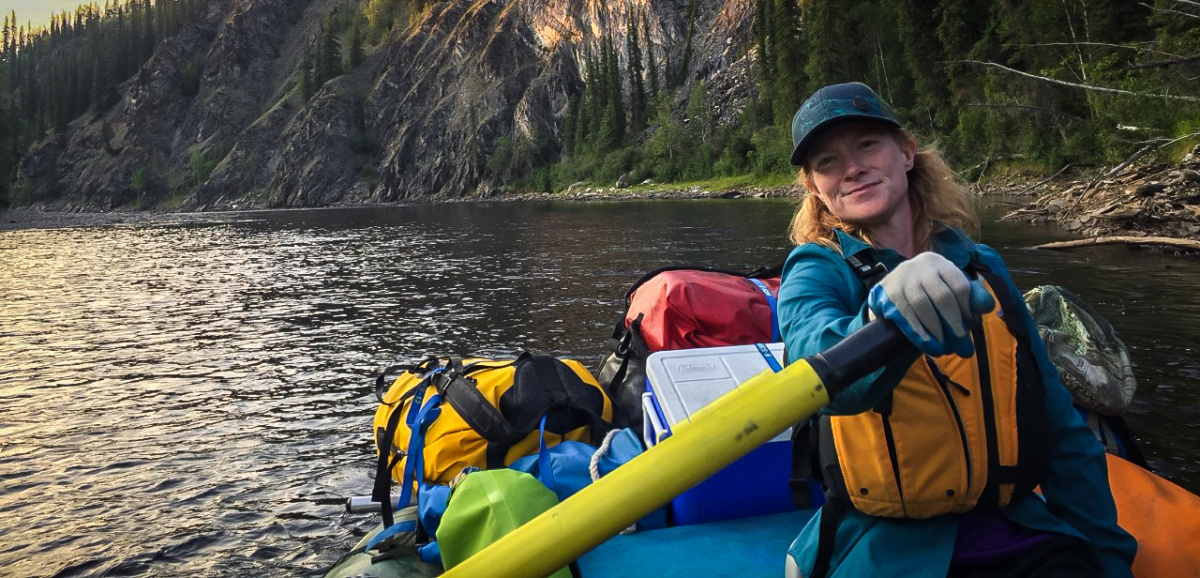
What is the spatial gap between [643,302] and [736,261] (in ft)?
46.6

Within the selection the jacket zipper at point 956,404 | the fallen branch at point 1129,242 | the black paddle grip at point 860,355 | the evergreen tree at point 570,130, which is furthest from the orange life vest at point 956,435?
the evergreen tree at point 570,130

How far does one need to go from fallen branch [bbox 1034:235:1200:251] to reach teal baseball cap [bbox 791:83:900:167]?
1606cm

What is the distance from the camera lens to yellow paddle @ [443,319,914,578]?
1.65 metres

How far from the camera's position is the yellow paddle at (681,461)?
5.42 feet

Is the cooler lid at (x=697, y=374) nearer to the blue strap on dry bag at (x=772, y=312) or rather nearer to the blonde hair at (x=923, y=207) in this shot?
the blue strap on dry bag at (x=772, y=312)

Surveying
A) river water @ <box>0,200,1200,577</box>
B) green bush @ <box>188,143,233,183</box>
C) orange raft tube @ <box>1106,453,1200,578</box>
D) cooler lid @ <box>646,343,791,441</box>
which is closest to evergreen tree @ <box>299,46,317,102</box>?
green bush @ <box>188,143,233,183</box>

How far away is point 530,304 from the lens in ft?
50.0

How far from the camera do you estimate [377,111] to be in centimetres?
13712

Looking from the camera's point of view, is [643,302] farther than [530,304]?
No

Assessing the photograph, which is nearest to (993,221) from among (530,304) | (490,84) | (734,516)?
(530,304)

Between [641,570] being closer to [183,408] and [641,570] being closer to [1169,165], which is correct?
[183,408]

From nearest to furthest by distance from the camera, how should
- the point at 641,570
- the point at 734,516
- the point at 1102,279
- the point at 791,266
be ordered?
the point at 791,266, the point at 641,570, the point at 734,516, the point at 1102,279

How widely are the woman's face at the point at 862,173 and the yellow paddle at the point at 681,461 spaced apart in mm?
789

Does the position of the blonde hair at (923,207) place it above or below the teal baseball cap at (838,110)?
below
